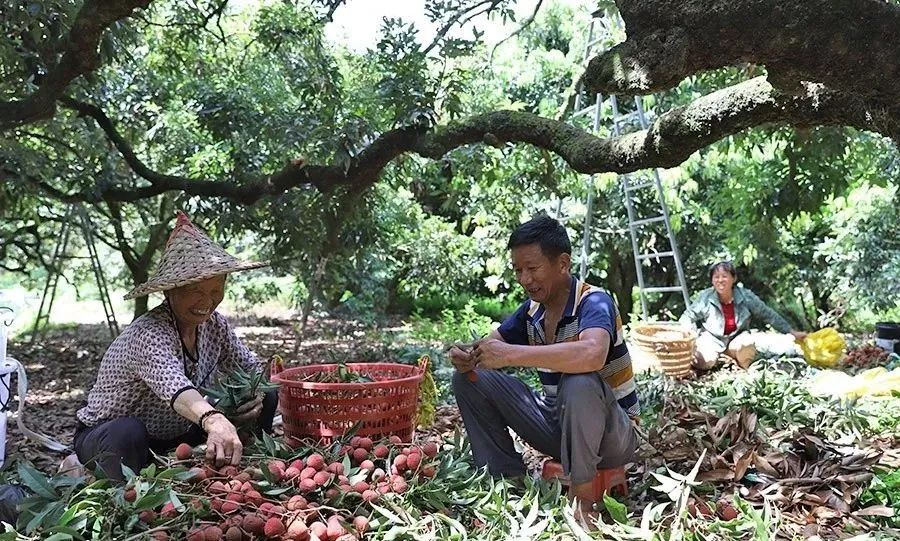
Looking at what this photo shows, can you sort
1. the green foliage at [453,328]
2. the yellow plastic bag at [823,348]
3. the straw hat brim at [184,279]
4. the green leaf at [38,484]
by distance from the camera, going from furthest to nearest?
the green foliage at [453,328]
the yellow plastic bag at [823,348]
the straw hat brim at [184,279]
the green leaf at [38,484]

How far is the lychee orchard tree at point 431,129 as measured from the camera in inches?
91.4

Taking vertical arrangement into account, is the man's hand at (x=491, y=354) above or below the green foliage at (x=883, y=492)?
above

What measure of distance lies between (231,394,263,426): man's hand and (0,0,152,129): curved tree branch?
7.24ft

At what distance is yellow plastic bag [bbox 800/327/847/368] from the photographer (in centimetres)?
508

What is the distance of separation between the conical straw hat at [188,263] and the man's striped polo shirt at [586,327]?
1024 millimetres

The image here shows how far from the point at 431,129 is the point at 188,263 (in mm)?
2860

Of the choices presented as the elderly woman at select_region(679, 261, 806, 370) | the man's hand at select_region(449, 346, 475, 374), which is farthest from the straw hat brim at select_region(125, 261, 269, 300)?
the elderly woman at select_region(679, 261, 806, 370)

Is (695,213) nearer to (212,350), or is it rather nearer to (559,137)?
(559,137)

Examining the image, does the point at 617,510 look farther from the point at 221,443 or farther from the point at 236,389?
the point at 236,389

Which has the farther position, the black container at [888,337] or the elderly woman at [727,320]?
the black container at [888,337]

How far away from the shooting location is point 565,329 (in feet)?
8.68

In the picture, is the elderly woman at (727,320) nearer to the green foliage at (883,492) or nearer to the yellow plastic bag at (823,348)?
the yellow plastic bag at (823,348)

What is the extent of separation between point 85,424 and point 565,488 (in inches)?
66.7

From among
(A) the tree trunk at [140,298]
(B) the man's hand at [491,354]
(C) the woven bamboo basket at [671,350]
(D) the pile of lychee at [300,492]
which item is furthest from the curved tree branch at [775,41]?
(A) the tree trunk at [140,298]
